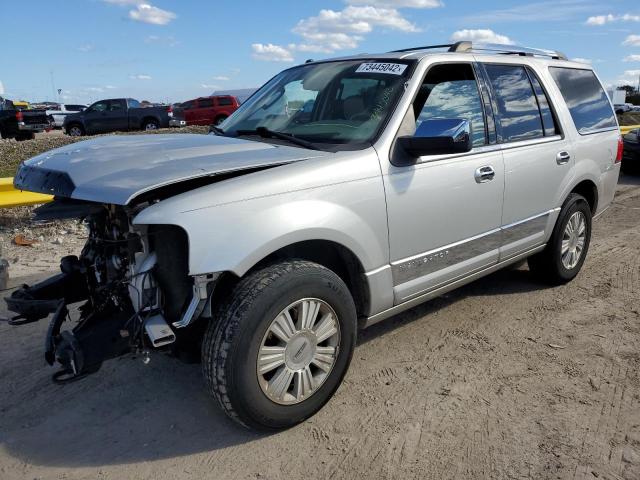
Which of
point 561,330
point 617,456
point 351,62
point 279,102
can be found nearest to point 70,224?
point 279,102

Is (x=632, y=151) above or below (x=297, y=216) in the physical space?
below

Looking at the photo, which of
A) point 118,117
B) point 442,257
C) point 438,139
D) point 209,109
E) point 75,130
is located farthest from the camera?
point 209,109

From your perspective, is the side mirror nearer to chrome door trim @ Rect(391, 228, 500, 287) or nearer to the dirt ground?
chrome door trim @ Rect(391, 228, 500, 287)

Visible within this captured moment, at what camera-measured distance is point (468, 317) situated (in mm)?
4328

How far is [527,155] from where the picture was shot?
4117 millimetres

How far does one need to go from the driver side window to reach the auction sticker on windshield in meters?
0.17

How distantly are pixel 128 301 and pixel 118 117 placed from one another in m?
22.8

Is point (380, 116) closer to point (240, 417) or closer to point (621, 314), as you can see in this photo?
point (240, 417)

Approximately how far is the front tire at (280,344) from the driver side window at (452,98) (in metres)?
1.34

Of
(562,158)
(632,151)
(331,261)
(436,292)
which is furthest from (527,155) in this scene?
(632,151)

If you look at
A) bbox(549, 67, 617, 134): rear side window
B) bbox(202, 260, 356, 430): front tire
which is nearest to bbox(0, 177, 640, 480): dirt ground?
bbox(202, 260, 356, 430): front tire

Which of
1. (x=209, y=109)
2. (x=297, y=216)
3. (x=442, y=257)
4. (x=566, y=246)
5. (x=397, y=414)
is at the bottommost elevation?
(x=397, y=414)

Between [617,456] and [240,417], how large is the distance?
1842 mm

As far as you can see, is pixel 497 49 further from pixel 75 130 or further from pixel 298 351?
pixel 75 130
